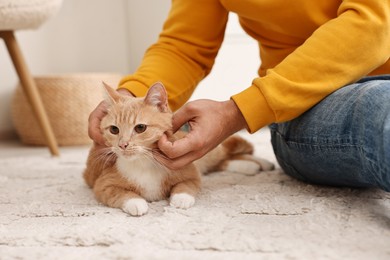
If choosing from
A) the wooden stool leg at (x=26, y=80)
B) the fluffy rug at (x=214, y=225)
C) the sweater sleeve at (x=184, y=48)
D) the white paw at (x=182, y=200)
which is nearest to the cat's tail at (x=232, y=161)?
the fluffy rug at (x=214, y=225)

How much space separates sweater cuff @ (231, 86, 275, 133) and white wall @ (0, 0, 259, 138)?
1.66m

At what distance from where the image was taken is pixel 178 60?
131 cm

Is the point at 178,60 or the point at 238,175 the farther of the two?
the point at 238,175

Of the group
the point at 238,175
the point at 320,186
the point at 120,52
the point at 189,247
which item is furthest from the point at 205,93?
the point at 189,247

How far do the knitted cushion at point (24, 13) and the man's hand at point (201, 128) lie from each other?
894 millimetres

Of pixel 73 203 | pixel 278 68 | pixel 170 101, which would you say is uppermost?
pixel 278 68

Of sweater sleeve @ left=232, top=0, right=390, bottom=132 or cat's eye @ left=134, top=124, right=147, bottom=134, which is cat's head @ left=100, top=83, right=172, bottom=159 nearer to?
cat's eye @ left=134, top=124, right=147, bottom=134

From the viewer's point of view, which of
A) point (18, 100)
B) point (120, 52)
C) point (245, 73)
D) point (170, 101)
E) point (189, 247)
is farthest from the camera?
point (120, 52)

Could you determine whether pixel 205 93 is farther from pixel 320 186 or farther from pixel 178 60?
pixel 320 186

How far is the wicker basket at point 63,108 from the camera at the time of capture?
2.41 m

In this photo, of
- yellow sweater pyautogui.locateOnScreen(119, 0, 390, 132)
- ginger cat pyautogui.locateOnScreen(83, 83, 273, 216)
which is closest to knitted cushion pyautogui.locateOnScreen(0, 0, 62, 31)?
yellow sweater pyautogui.locateOnScreen(119, 0, 390, 132)

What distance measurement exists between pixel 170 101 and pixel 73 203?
364 millimetres

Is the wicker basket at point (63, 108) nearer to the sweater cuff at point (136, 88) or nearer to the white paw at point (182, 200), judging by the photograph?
the sweater cuff at point (136, 88)

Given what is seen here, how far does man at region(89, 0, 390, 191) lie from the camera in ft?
3.03
